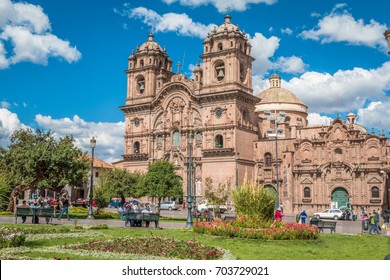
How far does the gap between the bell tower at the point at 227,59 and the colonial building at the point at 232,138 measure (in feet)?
0.40

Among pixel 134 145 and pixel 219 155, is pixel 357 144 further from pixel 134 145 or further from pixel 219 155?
pixel 134 145

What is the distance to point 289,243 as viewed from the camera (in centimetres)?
1752

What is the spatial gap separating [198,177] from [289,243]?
129 feet

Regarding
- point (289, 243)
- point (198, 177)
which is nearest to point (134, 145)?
point (198, 177)

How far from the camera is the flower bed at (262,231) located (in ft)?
60.2

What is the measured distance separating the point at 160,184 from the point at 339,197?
2147 cm

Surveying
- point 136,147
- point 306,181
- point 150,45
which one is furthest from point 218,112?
point 150,45

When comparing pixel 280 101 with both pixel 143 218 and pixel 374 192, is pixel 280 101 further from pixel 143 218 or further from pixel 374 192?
pixel 143 218

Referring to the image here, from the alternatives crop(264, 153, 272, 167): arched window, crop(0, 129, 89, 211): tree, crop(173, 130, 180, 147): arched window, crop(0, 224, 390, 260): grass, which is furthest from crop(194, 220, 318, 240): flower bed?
crop(173, 130, 180, 147): arched window

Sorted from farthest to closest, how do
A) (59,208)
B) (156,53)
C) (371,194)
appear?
1. (156,53)
2. (371,194)
3. (59,208)

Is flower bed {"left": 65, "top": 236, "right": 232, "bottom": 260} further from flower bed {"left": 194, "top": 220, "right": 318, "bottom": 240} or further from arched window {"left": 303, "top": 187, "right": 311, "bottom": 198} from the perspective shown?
arched window {"left": 303, "top": 187, "right": 311, "bottom": 198}

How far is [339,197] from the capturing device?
51.6 m
